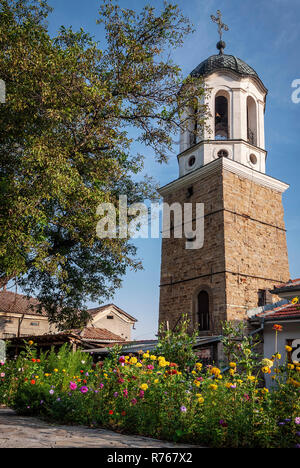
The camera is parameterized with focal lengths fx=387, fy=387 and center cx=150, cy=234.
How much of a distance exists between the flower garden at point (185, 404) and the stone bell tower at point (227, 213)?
9.95 metres

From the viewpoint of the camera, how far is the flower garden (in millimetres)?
3656

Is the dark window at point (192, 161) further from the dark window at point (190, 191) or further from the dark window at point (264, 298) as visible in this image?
the dark window at point (264, 298)

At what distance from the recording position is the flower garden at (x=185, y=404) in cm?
366

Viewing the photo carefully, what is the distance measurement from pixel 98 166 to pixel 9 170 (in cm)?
213

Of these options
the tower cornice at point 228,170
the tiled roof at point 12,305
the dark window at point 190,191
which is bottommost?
the tiled roof at point 12,305

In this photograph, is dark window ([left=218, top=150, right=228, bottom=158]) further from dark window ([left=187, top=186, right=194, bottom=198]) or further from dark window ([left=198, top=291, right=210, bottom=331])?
dark window ([left=198, top=291, right=210, bottom=331])

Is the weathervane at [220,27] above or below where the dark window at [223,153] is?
above

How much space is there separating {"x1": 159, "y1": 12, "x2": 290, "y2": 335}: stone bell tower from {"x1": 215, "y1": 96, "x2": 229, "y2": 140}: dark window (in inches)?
1.9

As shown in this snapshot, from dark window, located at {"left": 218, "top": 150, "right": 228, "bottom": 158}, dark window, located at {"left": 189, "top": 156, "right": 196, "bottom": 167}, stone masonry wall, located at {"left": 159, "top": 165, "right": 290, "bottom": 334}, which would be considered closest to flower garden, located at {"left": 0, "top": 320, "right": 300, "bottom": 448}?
stone masonry wall, located at {"left": 159, "top": 165, "right": 290, "bottom": 334}

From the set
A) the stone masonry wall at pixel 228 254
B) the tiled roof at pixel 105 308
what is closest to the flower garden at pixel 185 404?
the stone masonry wall at pixel 228 254

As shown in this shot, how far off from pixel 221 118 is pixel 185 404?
17277mm

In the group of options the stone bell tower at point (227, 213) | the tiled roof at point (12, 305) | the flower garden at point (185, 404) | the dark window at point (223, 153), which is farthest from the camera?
the tiled roof at point (12, 305)
